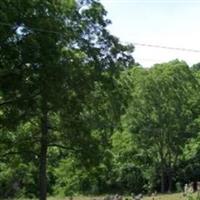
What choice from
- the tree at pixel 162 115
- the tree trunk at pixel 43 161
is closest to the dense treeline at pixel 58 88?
the tree trunk at pixel 43 161

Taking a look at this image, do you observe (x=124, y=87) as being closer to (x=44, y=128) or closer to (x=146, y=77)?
(x=44, y=128)

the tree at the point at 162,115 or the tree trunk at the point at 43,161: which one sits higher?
the tree at the point at 162,115

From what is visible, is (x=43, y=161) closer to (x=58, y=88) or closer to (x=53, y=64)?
(x=58, y=88)

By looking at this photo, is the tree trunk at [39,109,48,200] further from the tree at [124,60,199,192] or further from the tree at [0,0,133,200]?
the tree at [124,60,199,192]

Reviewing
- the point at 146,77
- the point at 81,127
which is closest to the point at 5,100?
the point at 81,127

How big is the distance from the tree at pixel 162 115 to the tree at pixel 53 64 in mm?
33924

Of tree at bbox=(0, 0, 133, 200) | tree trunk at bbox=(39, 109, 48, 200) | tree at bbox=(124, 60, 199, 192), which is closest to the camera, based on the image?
tree at bbox=(0, 0, 133, 200)

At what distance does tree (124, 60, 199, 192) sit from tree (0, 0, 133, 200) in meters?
33.9

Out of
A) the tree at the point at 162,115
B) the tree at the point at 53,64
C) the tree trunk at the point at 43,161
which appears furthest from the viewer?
the tree at the point at 162,115

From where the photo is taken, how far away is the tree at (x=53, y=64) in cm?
2048

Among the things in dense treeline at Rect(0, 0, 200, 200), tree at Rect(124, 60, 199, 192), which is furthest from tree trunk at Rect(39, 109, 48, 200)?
tree at Rect(124, 60, 199, 192)

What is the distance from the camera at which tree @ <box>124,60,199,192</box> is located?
61781 millimetres

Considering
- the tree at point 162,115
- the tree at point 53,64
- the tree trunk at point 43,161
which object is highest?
the tree at point 162,115

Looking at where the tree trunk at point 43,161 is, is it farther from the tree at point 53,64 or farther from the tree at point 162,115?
the tree at point 162,115
